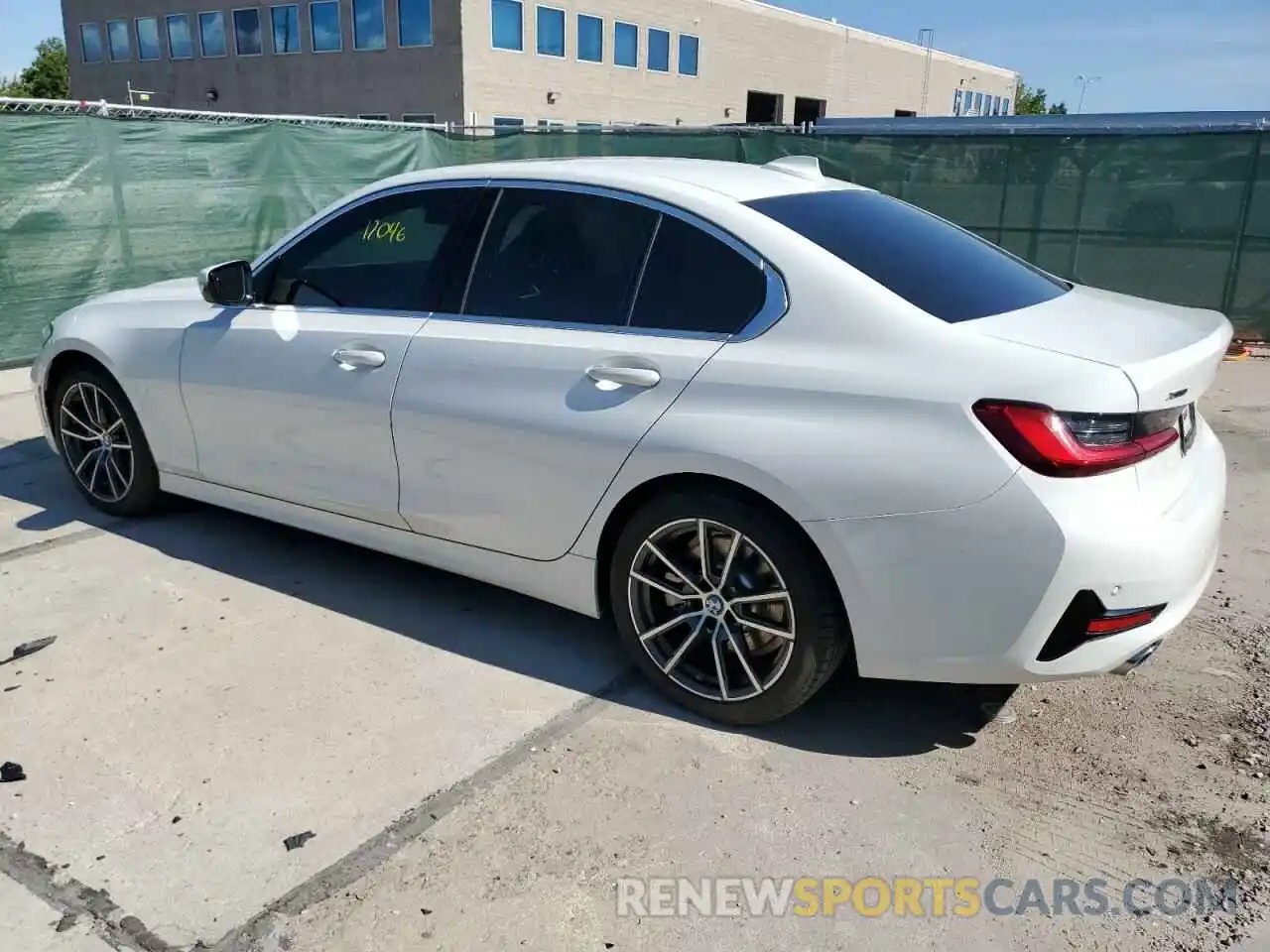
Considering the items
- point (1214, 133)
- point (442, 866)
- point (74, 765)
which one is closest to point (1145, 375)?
point (442, 866)

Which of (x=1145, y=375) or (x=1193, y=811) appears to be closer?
(x=1145, y=375)

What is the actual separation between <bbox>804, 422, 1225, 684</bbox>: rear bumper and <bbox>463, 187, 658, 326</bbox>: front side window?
3.61ft

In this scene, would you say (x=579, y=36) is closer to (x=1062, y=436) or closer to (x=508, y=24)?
(x=508, y=24)

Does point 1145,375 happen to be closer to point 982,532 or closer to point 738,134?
point 982,532

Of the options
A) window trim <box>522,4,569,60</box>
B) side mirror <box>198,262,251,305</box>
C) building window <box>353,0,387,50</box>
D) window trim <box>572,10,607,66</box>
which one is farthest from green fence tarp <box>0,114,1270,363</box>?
window trim <box>572,10,607,66</box>

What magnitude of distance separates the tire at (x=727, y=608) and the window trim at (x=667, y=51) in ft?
131

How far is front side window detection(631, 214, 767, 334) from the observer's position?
3115 millimetres

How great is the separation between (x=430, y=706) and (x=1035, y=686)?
2047 millimetres

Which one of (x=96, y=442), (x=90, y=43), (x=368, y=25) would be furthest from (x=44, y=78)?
(x=96, y=442)

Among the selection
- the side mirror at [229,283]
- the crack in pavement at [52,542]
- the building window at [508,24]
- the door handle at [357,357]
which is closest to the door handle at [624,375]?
the door handle at [357,357]

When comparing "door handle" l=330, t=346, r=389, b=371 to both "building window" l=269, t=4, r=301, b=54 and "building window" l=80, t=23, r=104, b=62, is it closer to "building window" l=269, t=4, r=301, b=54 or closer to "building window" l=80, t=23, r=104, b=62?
"building window" l=269, t=4, r=301, b=54

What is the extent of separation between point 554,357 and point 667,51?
40.9 metres

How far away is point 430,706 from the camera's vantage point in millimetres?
3393

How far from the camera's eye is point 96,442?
5.02 meters
